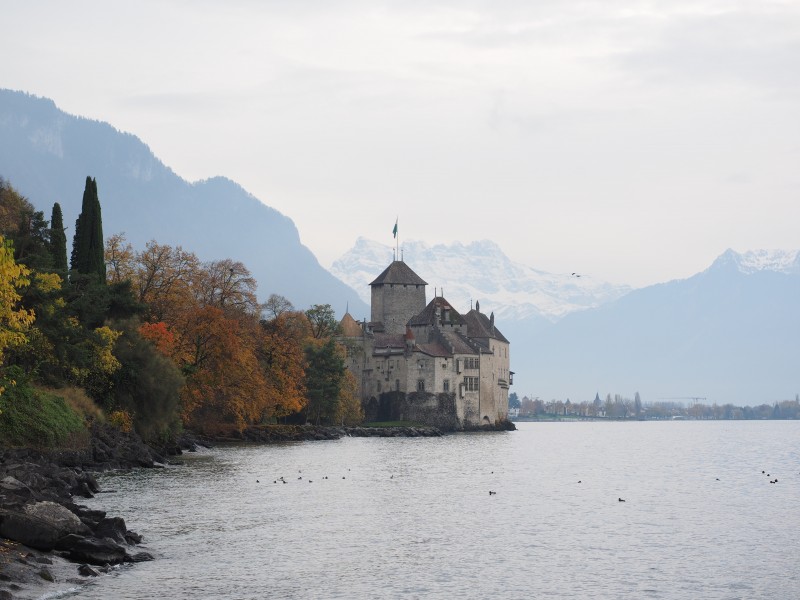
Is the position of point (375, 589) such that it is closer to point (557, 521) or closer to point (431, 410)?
point (557, 521)

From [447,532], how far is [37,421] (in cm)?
2154

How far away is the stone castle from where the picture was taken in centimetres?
13425

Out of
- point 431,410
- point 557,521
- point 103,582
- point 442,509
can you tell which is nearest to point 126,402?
point 442,509

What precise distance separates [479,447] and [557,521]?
57.2 meters

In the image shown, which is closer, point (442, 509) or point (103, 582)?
point (103, 582)

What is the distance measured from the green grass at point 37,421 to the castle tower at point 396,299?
307 ft

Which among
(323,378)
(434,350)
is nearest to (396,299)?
(434,350)

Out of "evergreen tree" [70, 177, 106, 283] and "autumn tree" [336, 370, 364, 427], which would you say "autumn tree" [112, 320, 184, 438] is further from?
"autumn tree" [336, 370, 364, 427]

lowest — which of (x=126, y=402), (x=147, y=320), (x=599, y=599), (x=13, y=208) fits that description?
(x=599, y=599)

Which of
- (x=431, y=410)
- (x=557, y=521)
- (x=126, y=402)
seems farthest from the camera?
(x=431, y=410)

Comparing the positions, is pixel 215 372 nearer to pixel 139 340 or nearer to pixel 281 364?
pixel 139 340

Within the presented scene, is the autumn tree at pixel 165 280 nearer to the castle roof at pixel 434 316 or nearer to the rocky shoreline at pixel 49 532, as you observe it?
the rocky shoreline at pixel 49 532

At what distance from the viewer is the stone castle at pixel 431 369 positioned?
134 metres

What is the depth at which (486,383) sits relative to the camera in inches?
5522
